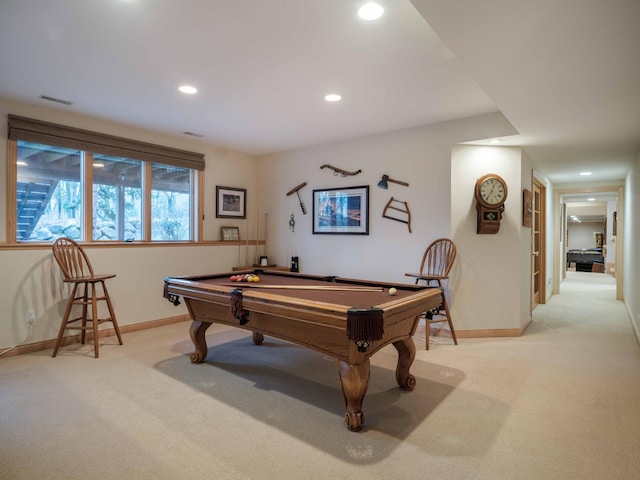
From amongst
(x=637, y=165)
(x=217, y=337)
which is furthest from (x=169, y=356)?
(x=637, y=165)

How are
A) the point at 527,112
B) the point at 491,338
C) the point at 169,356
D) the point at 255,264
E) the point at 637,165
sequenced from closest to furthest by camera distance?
the point at 527,112
the point at 169,356
the point at 491,338
the point at 637,165
the point at 255,264

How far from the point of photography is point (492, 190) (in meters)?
3.87

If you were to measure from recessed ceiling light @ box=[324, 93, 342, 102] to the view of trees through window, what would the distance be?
2.47m

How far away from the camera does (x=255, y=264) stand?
5523 mm

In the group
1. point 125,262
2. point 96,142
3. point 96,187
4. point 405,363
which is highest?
point 96,142

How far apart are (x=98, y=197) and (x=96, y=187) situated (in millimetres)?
111

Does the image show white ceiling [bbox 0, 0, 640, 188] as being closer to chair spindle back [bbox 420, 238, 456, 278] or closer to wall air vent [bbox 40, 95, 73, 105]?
wall air vent [bbox 40, 95, 73, 105]

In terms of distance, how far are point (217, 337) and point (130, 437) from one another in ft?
6.43

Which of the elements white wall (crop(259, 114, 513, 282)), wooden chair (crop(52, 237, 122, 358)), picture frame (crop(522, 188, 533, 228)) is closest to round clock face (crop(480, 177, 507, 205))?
white wall (crop(259, 114, 513, 282))

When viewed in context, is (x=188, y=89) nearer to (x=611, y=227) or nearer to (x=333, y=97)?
(x=333, y=97)

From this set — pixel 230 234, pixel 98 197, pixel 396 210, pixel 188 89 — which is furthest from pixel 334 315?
pixel 230 234

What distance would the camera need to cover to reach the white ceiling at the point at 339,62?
178 centimetres

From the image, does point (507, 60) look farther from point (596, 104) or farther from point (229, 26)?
point (229, 26)

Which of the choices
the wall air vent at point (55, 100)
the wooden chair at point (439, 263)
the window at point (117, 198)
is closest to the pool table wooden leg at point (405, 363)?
the wooden chair at point (439, 263)
